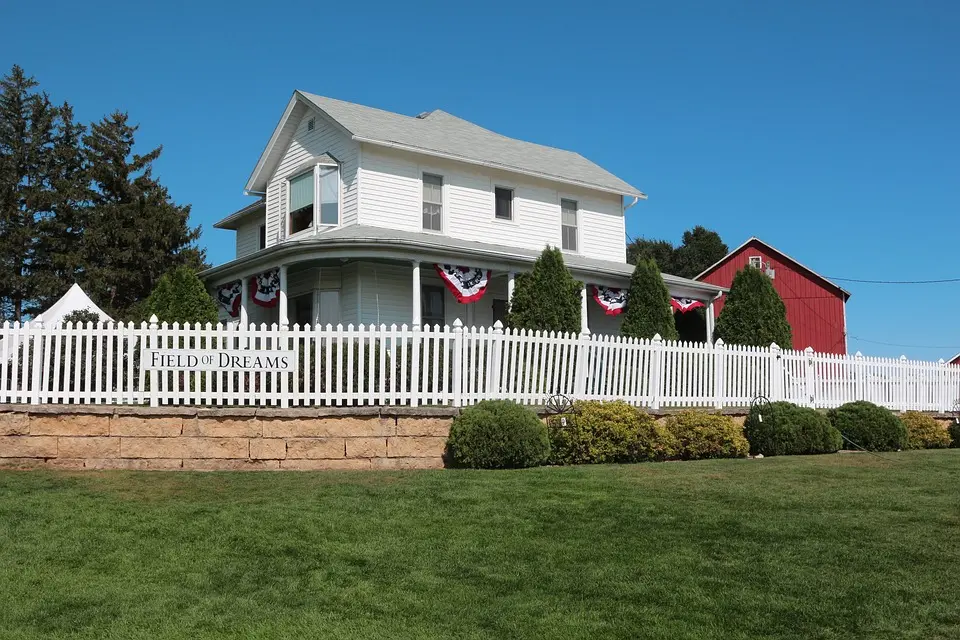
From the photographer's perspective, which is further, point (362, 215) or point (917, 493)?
point (362, 215)

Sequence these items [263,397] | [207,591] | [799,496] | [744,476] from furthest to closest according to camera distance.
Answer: [263,397]
[744,476]
[799,496]
[207,591]

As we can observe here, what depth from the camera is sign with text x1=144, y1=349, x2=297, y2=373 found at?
410 inches

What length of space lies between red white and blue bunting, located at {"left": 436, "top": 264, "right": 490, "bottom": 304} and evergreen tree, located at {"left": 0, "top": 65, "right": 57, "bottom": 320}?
23.3m

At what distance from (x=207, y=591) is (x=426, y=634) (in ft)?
5.39

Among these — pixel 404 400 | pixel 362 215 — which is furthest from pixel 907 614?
pixel 362 215

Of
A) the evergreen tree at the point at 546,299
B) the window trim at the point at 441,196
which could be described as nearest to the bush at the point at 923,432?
the evergreen tree at the point at 546,299

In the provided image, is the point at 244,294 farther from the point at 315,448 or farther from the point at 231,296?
the point at 315,448

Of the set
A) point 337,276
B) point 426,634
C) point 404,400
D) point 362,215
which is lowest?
point 426,634

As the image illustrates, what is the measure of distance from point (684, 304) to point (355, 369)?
544 inches

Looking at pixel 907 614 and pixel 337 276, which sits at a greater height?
pixel 337 276

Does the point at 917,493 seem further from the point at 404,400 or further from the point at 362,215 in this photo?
the point at 362,215

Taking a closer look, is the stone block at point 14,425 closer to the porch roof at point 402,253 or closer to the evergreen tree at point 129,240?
the porch roof at point 402,253

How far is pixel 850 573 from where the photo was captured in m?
5.63

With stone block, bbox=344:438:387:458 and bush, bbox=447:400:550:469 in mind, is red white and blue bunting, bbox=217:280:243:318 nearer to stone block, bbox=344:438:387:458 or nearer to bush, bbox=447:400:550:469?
stone block, bbox=344:438:387:458
